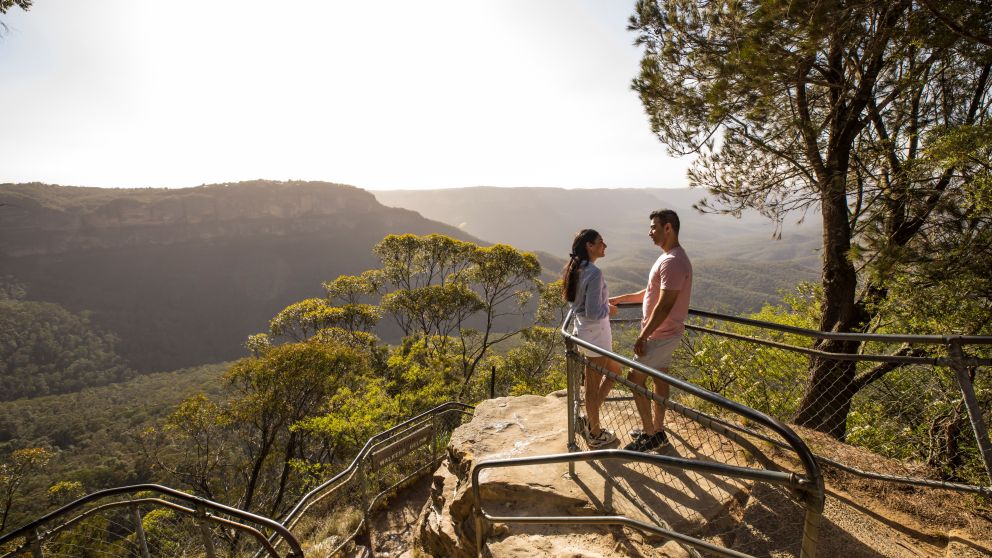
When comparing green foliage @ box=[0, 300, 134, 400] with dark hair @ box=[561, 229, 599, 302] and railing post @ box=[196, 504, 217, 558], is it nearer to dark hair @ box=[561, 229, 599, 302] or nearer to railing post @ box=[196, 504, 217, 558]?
railing post @ box=[196, 504, 217, 558]

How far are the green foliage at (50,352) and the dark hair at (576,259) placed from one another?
256 ft

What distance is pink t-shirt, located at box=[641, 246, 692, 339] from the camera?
10.7ft

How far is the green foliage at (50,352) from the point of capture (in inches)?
2216

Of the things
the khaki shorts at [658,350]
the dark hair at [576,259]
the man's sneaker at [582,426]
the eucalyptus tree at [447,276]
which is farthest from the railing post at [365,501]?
the eucalyptus tree at [447,276]

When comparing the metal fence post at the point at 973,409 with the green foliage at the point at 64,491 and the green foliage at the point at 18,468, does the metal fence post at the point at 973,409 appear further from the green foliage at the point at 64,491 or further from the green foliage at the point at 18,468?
the green foliage at the point at 64,491

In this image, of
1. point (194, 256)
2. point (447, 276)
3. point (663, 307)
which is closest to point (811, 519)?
point (663, 307)

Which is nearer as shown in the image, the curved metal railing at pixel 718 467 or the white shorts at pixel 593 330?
the curved metal railing at pixel 718 467

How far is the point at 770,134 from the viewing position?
5660 millimetres

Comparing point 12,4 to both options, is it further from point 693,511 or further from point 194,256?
point 194,256

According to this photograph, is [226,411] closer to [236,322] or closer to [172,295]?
[236,322]

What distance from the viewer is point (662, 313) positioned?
10.7ft

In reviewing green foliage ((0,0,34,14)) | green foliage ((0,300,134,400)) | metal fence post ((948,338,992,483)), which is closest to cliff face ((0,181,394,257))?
green foliage ((0,300,134,400))

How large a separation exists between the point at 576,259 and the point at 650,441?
158 cm

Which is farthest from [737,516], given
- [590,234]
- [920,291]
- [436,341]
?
[436,341]
